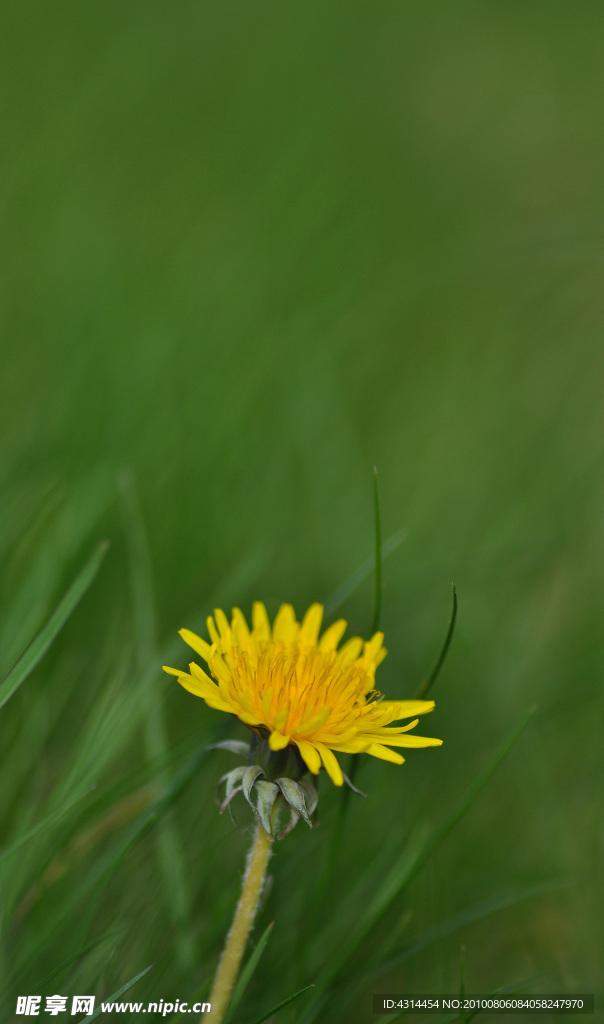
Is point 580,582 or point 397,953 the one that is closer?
point 397,953

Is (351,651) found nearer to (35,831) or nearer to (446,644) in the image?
(446,644)

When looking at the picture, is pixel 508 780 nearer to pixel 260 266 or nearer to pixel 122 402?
pixel 122 402

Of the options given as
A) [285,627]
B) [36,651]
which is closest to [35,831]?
[36,651]

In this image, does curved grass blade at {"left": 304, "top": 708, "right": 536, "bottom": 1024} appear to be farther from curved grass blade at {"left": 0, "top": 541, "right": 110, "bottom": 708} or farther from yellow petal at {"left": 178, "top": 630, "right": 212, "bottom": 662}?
curved grass blade at {"left": 0, "top": 541, "right": 110, "bottom": 708}

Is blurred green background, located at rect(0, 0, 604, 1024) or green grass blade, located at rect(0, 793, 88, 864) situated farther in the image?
blurred green background, located at rect(0, 0, 604, 1024)

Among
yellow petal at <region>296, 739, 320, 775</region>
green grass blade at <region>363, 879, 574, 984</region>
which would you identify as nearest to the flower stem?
yellow petal at <region>296, 739, 320, 775</region>

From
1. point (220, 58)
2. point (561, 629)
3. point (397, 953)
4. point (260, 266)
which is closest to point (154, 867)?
point (397, 953)

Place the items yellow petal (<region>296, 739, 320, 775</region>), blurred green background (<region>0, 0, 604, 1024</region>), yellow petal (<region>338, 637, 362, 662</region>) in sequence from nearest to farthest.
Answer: yellow petal (<region>296, 739, 320, 775</region>) → yellow petal (<region>338, 637, 362, 662</region>) → blurred green background (<region>0, 0, 604, 1024</region>)
